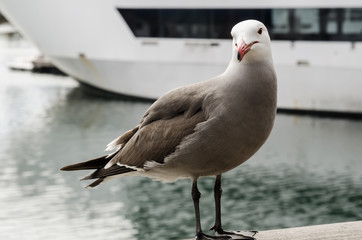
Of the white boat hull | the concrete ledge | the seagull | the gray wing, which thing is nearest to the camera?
the seagull

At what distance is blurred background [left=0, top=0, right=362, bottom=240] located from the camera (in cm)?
1034

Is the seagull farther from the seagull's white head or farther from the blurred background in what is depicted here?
the blurred background

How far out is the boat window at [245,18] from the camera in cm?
1645

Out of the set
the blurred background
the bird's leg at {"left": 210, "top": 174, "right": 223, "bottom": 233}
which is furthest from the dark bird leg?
the blurred background

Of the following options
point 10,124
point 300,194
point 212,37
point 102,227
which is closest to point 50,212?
point 102,227

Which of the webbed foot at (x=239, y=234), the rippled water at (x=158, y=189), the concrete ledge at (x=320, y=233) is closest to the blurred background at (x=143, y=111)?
the rippled water at (x=158, y=189)

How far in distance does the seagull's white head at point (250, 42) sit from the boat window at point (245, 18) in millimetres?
14442

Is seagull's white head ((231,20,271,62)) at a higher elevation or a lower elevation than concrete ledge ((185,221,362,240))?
higher

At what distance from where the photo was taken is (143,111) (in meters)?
18.5

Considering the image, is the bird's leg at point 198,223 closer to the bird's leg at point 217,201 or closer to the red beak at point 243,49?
the bird's leg at point 217,201

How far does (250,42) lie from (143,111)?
52.7 ft

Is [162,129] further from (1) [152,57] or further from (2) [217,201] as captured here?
(1) [152,57]

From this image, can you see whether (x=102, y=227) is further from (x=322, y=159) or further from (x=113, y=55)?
(x=113, y=55)

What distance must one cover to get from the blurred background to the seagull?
650cm
